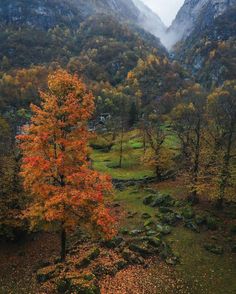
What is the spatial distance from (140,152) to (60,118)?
58779mm

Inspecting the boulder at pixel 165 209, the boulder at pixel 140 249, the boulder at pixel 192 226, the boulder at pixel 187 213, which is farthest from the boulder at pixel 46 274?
the boulder at pixel 165 209

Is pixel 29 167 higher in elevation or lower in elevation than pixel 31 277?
higher

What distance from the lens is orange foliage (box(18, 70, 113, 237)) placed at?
2820cm

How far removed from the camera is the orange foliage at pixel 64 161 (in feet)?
92.5

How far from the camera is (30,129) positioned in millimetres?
28922

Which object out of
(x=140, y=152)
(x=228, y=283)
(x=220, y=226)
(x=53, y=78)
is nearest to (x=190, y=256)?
(x=228, y=283)

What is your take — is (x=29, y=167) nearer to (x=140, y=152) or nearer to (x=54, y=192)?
(x=54, y=192)

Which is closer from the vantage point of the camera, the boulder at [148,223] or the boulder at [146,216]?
the boulder at [148,223]

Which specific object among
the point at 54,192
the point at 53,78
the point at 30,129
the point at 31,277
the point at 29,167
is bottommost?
the point at 31,277

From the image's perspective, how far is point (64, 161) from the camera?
29.2 metres

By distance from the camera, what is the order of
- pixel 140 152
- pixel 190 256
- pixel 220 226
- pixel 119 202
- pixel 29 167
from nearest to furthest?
pixel 29 167
pixel 190 256
pixel 220 226
pixel 119 202
pixel 140 152

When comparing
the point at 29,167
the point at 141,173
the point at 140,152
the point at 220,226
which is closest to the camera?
the point at 29,167

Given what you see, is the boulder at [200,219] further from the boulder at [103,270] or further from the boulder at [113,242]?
the boulder at [103,270]

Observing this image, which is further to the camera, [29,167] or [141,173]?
[141,173]
